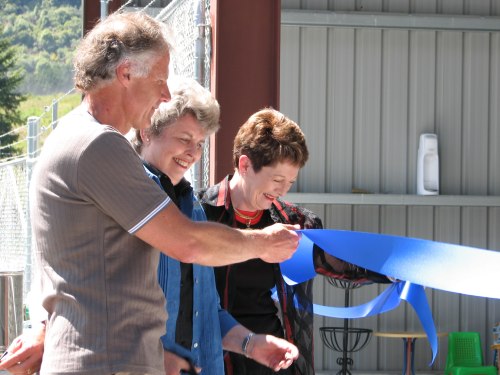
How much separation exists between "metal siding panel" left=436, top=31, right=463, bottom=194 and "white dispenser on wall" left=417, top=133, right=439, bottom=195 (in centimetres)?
28

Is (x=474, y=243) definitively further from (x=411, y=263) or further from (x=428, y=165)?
(x=411, y=263)

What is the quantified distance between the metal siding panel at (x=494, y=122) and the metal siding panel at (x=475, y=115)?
0.21 feet

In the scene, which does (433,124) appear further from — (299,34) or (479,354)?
(479,354)

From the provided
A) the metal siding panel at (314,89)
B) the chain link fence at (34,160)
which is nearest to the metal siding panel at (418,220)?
the metal siding panel at (314,89)

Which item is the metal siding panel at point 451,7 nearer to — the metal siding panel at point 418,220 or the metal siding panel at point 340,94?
the metal siding panel at point 340,94

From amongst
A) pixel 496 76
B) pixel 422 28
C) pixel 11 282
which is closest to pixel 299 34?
pixel 422 28

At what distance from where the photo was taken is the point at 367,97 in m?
11.5

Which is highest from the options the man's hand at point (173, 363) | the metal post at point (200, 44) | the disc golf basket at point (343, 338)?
the metal post at point (200, 44)

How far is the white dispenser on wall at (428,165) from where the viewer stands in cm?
1119

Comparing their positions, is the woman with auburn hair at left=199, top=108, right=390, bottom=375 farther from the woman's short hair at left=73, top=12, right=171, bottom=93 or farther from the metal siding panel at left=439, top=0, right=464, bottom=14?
the metal siding panel at left=439, top=0, right=464, bottom=14

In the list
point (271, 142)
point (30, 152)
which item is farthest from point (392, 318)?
point (271, 142)

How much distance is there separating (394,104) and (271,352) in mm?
8683

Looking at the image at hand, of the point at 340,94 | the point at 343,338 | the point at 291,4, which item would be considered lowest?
the point at 343,338

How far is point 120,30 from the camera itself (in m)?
2.35
